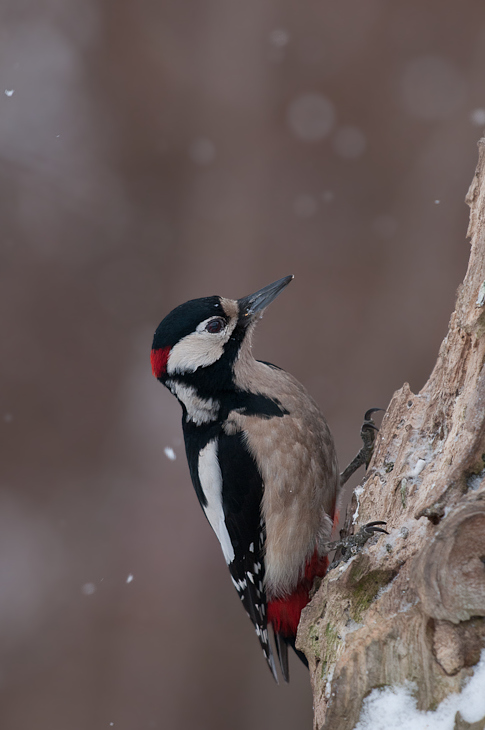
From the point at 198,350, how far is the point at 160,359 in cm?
12

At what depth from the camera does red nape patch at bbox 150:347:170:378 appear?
6.17 feet

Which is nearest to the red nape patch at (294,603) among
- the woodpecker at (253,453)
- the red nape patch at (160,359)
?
the woodpecker at (253,453)

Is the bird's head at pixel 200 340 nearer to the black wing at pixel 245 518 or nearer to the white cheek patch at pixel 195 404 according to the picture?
the white cheek patch at pixel 195 404

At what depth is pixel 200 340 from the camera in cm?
187

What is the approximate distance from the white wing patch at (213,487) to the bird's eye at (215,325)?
332 mm

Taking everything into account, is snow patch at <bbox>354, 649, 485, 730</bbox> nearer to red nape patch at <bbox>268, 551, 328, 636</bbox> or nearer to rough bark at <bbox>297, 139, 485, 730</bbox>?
rough bark at <bbox>297, 139, 485, 730</bbox>

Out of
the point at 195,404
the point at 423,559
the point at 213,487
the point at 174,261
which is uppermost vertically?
the point at 174,261

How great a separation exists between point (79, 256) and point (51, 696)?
247 cm

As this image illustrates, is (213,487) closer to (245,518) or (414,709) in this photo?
(245,518)

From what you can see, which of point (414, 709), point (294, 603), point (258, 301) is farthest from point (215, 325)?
point (414, 709)

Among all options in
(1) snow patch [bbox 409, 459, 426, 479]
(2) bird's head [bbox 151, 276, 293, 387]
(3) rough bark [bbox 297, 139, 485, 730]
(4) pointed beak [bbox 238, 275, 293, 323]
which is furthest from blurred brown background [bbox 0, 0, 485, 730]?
(1) snow patch [bbox 409, 459, 426, 479]

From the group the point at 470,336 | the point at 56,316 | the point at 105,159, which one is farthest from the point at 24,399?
the point at 470,336

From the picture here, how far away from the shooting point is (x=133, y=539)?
3.52 metres

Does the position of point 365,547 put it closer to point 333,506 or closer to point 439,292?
point 333,506
